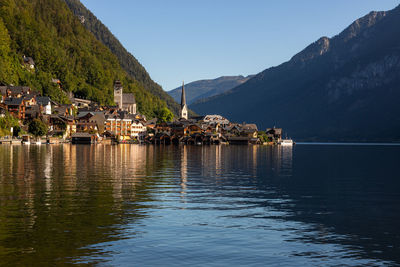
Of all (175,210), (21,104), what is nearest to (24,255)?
(175,210)

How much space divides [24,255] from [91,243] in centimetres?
295

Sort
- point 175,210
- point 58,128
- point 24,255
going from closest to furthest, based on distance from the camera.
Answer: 1. point 24,255
2. point 175,210
3. point 58,128

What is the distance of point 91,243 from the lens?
2028 centimetres

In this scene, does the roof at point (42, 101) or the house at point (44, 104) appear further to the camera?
the roof at point (42, 101)

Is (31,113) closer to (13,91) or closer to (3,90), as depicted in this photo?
(13,91)

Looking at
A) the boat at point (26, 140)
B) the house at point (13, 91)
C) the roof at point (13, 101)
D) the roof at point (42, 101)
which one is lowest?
the boat at point (26, 140)

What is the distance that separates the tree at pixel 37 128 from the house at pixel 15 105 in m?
7.64

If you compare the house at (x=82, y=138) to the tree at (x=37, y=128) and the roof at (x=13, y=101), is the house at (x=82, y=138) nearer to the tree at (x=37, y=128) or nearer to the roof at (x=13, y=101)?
the tree at (x=37, y=128)

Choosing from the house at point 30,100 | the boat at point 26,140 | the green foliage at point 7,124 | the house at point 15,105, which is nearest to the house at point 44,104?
the house at point 30,100

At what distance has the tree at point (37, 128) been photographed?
548 feet

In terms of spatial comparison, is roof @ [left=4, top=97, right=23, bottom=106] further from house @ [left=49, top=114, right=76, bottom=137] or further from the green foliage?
house @ [left=49, top=114, right=76, bottom=137]

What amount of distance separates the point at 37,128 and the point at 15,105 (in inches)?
489

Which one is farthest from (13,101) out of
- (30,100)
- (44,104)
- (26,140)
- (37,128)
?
(44,104)

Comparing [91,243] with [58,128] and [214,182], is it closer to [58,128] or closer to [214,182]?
[214,182]
